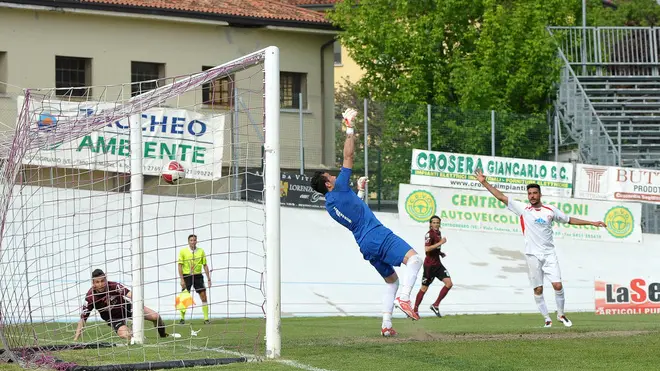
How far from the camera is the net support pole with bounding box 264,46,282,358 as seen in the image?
11523mm

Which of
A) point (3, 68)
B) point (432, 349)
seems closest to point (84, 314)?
point (432, 349)

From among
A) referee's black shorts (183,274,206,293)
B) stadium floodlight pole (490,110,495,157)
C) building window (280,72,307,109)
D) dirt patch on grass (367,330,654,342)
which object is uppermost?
building window (280,72,307,109)

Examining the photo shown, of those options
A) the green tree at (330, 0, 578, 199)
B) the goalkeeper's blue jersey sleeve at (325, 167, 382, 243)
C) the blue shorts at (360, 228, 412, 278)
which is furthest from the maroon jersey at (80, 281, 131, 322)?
the green tree at (330, 0, 578, 199)

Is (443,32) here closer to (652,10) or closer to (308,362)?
(652,10)

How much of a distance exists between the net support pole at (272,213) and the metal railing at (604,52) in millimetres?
27576

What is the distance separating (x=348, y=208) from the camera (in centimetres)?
1269

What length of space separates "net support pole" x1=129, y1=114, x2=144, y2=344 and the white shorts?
5736 mm

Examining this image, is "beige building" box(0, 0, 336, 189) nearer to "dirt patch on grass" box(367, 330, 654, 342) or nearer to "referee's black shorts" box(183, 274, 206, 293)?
"referee's black shorts" box(183, 274, 206, 293)

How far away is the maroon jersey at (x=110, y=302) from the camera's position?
14.1 meters

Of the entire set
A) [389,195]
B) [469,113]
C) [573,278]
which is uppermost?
[469,113]

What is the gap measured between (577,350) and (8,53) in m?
23.7

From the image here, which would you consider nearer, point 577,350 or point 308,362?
point 308,362

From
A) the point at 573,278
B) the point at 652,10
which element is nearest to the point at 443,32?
the point at 573,278

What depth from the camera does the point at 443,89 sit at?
3859 cm
